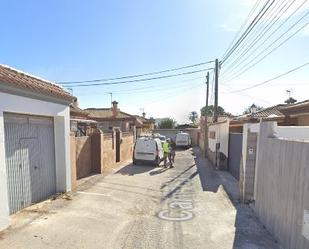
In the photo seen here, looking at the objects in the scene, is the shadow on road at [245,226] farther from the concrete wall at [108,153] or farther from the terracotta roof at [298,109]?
the concrete wall at [108,153]

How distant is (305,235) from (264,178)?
2.79 meters

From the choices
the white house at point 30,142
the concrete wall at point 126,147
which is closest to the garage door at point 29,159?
the white house at point 30,142

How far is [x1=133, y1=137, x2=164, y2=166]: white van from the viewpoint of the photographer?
17609mm

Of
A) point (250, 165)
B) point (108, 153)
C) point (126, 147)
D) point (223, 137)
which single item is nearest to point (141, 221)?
point (250, 165)

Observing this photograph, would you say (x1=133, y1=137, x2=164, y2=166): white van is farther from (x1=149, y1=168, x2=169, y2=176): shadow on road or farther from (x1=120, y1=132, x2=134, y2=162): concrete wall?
(x1=120, y1=132, x2=134, y2=162): concrete wall

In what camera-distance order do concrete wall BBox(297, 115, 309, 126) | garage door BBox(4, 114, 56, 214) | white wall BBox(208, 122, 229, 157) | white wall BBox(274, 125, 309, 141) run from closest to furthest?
white wall BBox(274, 125, 309, 141), garage door BBox(4, 114, 56, 214), concrete wall BBox(297, 115, 309, 126), white wall BBox(208, 122, 229, 157)

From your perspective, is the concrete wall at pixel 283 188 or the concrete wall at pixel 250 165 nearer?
the concrete wall at pixel 283 188

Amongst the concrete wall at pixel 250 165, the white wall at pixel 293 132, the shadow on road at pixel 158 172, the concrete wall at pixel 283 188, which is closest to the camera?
the concrete wall at pixel 283 188

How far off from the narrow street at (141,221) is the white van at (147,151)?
577cm

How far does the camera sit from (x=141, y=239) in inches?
244

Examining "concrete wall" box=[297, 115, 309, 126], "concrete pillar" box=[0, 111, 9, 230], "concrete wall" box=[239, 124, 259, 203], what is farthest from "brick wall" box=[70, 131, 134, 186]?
"concrete wall" box=[297, 115, 309, 126]

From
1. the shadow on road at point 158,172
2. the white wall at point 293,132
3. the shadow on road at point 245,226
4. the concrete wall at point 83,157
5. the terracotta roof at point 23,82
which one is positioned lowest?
the shadow on road at point 158,172

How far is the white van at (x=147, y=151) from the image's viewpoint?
57.8 ft

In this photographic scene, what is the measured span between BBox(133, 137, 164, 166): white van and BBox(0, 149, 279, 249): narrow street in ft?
18.9
